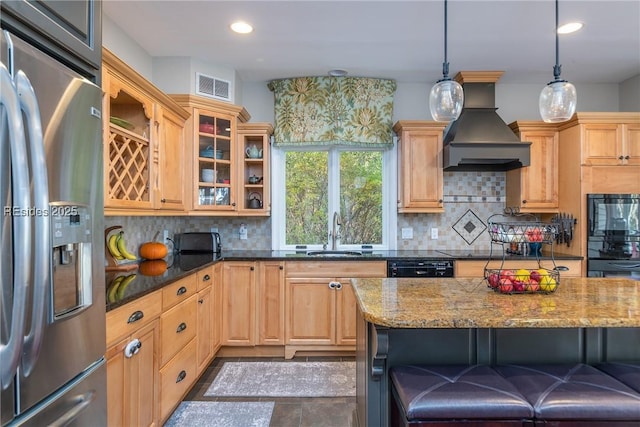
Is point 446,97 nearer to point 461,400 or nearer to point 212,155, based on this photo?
point 461,400

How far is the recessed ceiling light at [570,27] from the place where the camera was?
273cm

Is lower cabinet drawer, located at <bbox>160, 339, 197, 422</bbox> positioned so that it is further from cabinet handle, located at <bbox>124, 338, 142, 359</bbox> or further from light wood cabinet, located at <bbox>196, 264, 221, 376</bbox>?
cabinet handle, located at <bbox>124, 338, 142, 359</bbox>

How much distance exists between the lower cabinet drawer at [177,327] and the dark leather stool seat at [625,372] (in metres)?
2.14

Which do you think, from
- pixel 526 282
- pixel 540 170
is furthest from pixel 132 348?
pixel 540 170

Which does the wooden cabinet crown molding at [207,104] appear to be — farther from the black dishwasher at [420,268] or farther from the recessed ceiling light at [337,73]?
the black dishwasher at [420,268]

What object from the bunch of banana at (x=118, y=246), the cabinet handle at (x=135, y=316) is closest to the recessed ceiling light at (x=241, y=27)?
the bunch of banana at (x=118, y=246)

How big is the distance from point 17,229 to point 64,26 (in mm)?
678

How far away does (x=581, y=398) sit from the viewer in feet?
4.25

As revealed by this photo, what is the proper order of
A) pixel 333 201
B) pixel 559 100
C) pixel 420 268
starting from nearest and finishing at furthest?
pixel 559 100 < pixel 420 268 < pixel 333 201

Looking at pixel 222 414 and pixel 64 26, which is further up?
pixel 64 26

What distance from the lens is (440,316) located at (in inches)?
54.8

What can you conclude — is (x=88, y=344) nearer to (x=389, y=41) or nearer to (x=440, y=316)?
(x=440, y=316)

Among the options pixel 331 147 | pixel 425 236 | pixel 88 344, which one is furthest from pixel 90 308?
pixel 425 236

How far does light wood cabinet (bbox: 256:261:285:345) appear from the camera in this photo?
3316 millimetres
